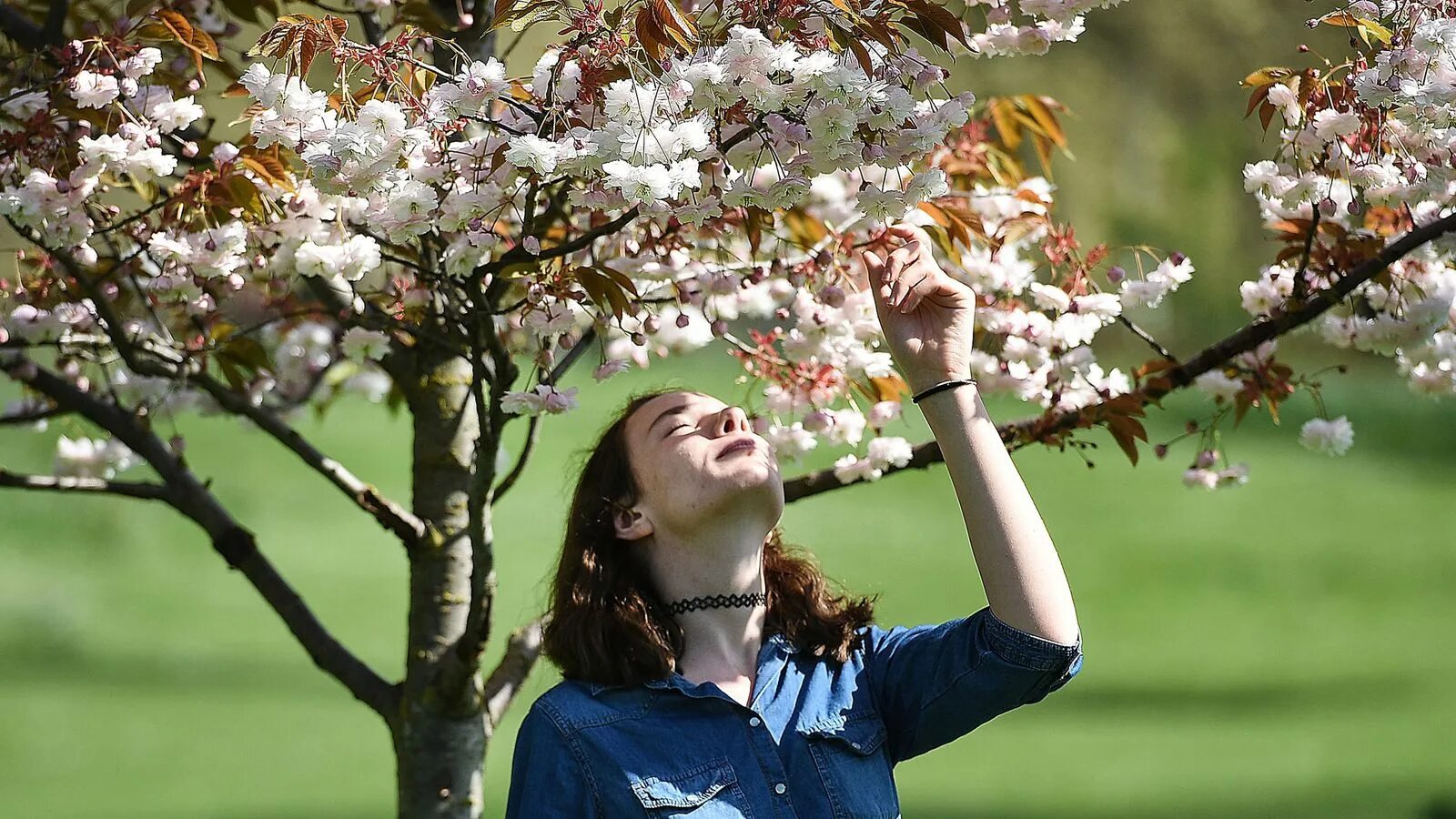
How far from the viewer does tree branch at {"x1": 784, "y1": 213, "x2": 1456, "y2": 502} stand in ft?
5.83

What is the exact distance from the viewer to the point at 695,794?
1499 millimetres

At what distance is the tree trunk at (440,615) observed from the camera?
216 centimetres

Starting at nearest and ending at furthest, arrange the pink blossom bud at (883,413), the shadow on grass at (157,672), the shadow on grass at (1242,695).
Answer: the pink blossom bud at (883,413)
the shadow on grass at (1242,695)
the shadow on grass at (157,672)

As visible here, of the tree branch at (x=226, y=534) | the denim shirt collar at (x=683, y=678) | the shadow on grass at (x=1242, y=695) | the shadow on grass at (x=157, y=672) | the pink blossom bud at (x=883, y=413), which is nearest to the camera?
the denim shirt collar at (x=683, y=678)

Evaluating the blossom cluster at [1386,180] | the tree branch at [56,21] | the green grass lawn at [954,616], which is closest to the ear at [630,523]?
the blossom cluster at [1386,180]

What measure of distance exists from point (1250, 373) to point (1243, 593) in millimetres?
9962

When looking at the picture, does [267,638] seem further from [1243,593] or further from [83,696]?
[1243,593]

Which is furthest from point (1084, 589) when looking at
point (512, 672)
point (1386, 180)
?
point (1386, 180)

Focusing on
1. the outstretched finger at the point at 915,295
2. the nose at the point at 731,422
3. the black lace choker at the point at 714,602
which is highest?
the outstretched finger at the point at 915,295

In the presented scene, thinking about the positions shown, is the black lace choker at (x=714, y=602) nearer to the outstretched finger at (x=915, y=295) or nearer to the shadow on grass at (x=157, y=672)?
the outstretched finger at (x=915, y=295)

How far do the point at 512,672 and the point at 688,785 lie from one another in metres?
0.86

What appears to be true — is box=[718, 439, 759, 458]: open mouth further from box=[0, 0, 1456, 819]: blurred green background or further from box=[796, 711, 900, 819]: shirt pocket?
box=[0, 0, 1456, 819]: blurred green background

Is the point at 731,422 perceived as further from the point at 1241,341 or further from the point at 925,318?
the point at 1241,341

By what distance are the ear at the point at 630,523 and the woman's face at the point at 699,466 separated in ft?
0.03
